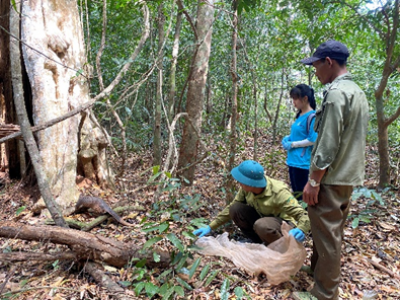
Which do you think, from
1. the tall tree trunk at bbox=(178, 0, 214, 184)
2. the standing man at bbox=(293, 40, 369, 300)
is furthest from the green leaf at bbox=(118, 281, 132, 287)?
the tall tree trunk at bbox=(178, 0, 214, 184)

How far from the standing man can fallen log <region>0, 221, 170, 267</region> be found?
4.03 feet

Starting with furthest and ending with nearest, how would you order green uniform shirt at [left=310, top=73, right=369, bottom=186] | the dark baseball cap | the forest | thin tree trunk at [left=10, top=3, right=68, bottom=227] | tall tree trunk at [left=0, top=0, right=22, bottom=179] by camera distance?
tall tree trunk at [left=0, top=0, right=22, bottom=179] < thin tree trunk at [left=10, top=3, right=68, bottom=227] < the forest < the dark baseball cap < green uniform shirt at [left=310, top=73, right=369, bottom=186]

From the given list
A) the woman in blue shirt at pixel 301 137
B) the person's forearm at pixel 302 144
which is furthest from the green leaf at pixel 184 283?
the person's forearm at pixel 302 144

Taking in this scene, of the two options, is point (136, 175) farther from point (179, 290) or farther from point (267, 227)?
point (179, 290)

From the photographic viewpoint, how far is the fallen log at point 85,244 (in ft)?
8.48

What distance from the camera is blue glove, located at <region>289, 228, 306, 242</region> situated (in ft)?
8.51

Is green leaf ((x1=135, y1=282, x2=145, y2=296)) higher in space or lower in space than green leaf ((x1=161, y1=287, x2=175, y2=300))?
higher

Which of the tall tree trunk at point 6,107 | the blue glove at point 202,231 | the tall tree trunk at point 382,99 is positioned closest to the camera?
the blue glove at point 202,231

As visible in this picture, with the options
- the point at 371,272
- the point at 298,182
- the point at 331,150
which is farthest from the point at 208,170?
the point at 331,150

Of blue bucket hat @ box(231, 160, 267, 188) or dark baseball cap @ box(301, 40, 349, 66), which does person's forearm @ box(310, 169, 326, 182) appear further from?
dark baseball cap @ box(301, 40, 349, 66)

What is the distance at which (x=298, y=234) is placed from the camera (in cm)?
261

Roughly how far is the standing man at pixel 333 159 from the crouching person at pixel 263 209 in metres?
0.37

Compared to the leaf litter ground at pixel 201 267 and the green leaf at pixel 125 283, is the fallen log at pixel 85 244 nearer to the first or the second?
the leaf litter ground at pixel 201 267

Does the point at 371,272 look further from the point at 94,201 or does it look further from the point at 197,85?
the point at 197,85
